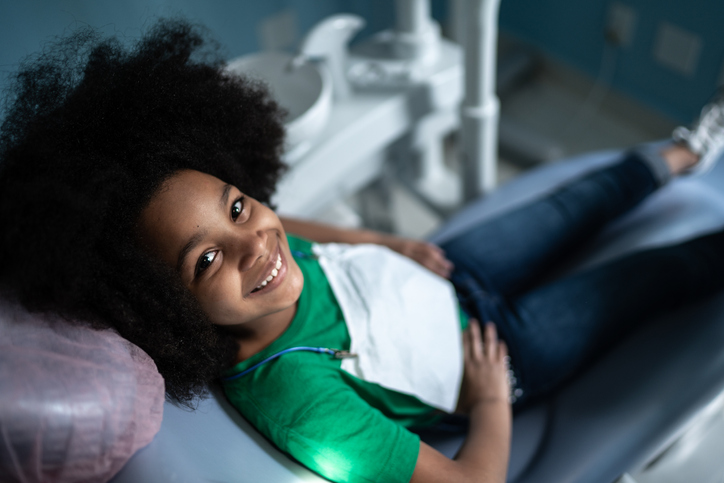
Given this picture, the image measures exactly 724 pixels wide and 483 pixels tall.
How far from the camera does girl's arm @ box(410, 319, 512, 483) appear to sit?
0.69 metres

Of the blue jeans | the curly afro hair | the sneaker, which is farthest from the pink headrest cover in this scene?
the sneaker

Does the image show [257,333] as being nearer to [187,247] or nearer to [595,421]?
[187,247]

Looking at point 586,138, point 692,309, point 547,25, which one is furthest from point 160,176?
point 547,25

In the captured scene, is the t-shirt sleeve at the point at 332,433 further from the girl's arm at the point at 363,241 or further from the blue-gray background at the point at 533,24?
the blue-gray background at the point at 533,24

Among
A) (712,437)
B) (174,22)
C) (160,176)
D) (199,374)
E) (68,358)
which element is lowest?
(712,437)

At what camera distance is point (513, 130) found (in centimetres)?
196

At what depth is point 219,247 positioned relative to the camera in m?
0.65

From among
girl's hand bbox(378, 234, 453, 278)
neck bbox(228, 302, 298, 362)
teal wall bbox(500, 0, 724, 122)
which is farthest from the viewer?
teal wall bbox(500, 0, 724, 122)

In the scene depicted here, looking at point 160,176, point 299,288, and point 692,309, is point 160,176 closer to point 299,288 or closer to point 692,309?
point 299,288

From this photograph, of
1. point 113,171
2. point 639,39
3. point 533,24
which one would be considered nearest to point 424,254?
point 113,171

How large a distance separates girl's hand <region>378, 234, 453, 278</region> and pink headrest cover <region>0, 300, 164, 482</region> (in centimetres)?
55

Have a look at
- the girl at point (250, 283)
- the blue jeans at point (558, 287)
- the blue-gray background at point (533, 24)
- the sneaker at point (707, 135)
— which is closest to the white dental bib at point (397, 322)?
the girl at point (250, 283)

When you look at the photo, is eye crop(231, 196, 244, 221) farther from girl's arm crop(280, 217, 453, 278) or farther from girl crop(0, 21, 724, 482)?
girl's arm crop(280, 217, 453, 278)

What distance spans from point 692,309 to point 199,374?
2.64 ft
